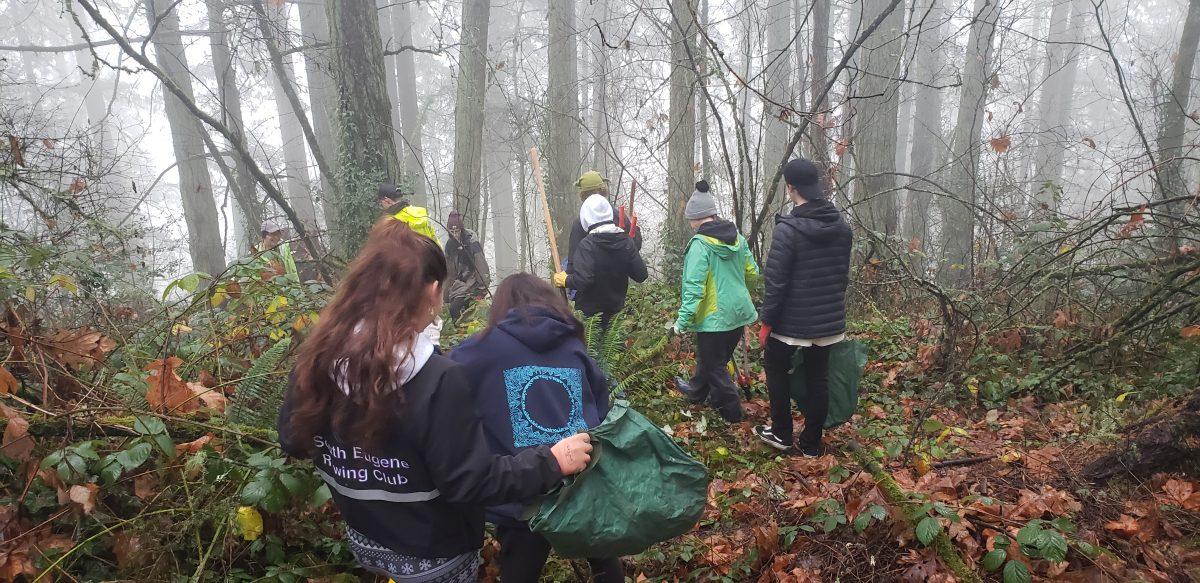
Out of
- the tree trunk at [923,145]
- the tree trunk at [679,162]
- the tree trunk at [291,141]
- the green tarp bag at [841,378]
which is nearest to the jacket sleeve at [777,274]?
the green tarp bag at [841,378]

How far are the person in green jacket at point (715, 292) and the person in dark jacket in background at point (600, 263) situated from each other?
0.87 metres

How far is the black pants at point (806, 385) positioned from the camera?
4.23 m

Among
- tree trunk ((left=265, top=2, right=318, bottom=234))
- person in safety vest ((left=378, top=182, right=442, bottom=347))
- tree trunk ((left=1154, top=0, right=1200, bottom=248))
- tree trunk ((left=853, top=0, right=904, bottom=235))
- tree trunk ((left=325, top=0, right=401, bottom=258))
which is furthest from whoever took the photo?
tree trunk ((left=853, top=0, right=904, bottom=235))

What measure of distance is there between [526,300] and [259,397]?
1809 mm

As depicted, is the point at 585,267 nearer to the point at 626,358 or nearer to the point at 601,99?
the point at 626,358

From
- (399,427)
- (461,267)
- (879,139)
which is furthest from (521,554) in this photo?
(879,139)

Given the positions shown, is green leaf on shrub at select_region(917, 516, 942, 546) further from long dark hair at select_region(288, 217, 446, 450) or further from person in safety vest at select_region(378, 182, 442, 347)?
person in safety vest at select_region(378, 182, 442, 347)

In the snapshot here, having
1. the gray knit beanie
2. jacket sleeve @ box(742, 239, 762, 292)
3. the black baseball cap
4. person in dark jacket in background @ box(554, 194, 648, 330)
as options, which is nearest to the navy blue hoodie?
the black baseball cap

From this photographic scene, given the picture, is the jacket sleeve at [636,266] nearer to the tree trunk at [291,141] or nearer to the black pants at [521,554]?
the black pants at [521,554]

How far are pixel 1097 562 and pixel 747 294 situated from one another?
9.02 ft

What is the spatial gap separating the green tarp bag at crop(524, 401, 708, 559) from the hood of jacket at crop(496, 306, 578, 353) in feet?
1.27

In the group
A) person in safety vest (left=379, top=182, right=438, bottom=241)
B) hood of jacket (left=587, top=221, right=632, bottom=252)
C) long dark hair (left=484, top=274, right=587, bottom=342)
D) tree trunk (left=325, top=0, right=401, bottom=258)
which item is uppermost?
tree trunk (left=325, top=0, right=401, bottom=258)

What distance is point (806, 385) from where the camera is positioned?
4383 millimetres

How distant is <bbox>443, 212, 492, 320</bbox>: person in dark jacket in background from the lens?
7941 mm
